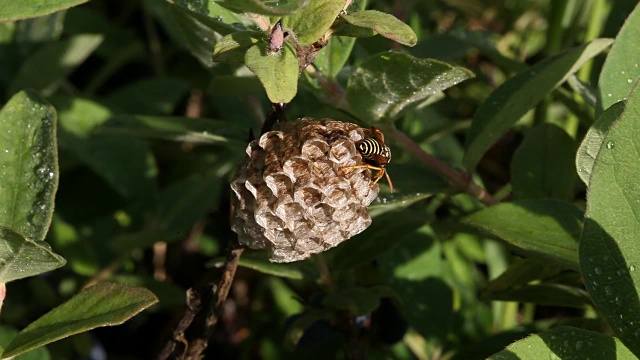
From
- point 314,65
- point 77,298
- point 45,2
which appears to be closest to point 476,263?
point 314,65

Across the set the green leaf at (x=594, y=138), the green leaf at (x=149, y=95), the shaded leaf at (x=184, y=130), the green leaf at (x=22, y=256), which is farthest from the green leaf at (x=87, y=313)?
the green leaf at (x=149, y=95)

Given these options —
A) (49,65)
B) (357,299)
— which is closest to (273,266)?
(357,299)

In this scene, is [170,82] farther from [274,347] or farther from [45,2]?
[45,2]

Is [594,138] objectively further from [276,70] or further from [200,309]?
[200,309]

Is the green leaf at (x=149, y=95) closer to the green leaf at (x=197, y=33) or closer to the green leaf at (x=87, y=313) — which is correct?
the green leaf at (x=197, y=33)

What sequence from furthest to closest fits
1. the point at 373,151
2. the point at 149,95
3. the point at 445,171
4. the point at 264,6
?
the point at 149,95, the point at 445,171, the point at 373,151, the point at 264,6
